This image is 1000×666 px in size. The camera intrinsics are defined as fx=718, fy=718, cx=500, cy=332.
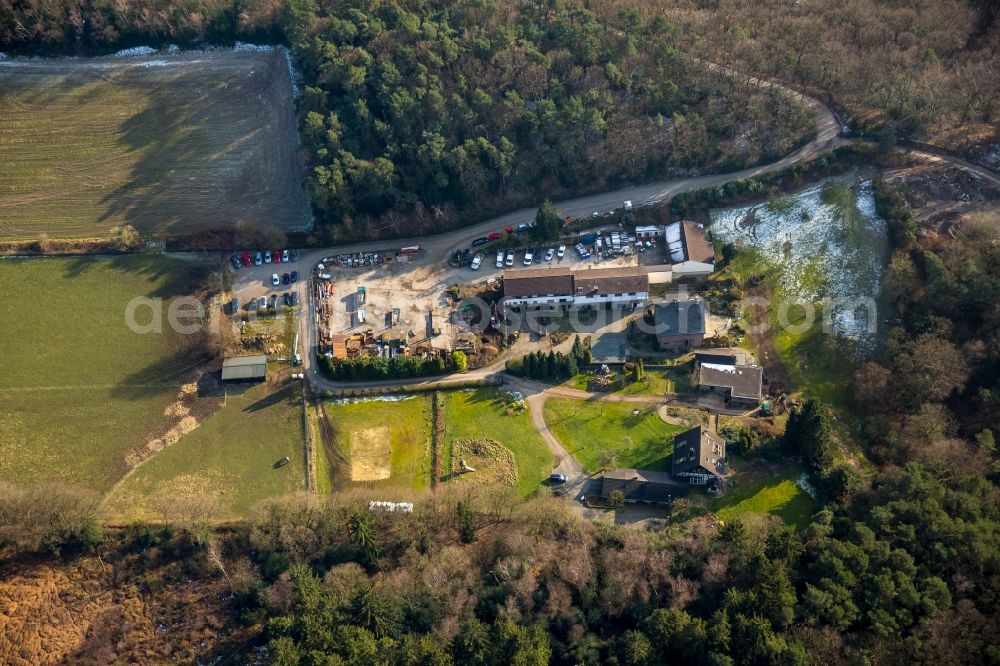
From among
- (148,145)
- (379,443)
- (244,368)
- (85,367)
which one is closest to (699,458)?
(379,443)

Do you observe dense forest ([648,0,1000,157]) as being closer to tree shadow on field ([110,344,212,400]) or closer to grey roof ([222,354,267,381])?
grey roof ([222,354,267,381])

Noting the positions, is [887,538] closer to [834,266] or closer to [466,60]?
[834,266]

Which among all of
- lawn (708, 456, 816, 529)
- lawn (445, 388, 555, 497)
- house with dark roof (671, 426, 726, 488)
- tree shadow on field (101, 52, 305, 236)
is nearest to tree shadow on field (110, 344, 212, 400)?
tree shadow on field (101, 52, 305, 236)

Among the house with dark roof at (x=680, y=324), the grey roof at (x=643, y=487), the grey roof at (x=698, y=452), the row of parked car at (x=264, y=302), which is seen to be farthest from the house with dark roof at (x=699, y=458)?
the row of parked car at (x=264, y=302)

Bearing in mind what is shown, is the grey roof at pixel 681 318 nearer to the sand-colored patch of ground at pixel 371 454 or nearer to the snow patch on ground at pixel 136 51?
the sand-colored patch of ground at pixel 371 454

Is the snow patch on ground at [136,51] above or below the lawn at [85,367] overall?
above

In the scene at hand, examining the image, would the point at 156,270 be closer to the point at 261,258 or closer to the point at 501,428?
the point at 261,258
